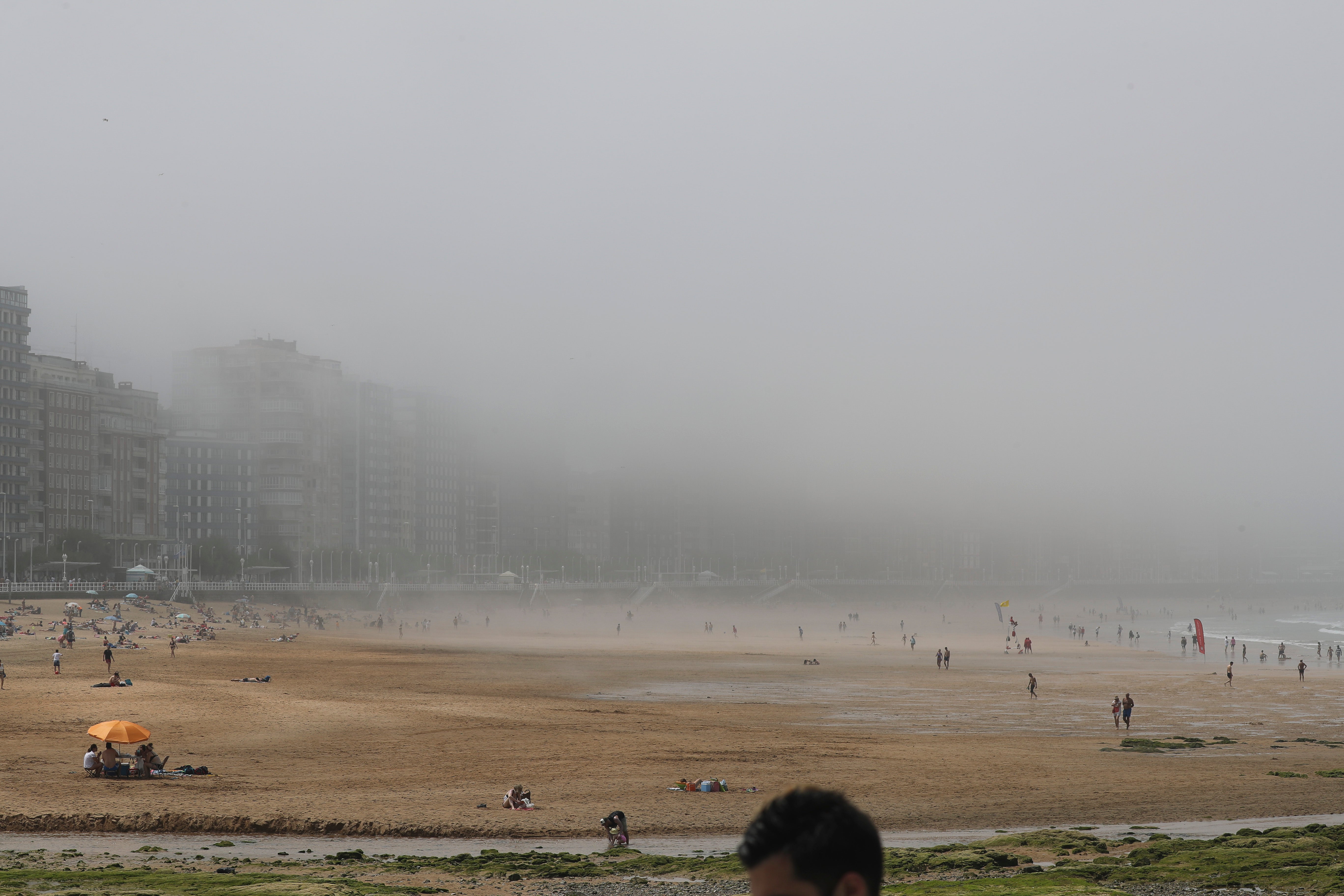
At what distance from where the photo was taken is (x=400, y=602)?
570 ft

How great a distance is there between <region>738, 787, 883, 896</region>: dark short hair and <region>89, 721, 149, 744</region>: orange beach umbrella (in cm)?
3187

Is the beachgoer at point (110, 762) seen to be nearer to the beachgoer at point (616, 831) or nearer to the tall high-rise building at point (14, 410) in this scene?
the beachgoer at point (616, 831)

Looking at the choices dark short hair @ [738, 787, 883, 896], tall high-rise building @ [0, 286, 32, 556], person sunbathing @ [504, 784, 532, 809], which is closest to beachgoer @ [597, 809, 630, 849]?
person sunbathing @ [504, 784, 532, 809]

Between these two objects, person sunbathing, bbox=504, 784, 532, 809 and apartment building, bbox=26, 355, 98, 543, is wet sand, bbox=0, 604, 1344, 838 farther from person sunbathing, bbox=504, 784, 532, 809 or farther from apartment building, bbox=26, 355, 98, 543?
apartment building, bbox=26, 355, 98, 543

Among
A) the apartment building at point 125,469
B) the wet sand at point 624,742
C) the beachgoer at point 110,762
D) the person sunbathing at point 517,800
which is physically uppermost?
the apartment building at point 125,469

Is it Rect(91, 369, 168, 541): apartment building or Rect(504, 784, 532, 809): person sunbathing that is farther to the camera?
Rect(91, 369, 168, 541): apartment building

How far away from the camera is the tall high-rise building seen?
154500 millimetres

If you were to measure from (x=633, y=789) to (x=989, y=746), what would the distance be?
1441 centimetres

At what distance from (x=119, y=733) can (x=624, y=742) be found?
1577 centimetres

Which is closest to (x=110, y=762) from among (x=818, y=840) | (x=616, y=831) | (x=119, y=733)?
(x=119, y=733)

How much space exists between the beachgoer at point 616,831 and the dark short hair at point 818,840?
22765mm

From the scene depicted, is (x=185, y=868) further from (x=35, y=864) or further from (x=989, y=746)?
(x=989, y=746)

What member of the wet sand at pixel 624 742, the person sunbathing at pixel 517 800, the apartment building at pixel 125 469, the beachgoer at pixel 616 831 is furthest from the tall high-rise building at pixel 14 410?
the beachgoer at pixel 616 831

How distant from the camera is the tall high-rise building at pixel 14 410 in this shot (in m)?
154
